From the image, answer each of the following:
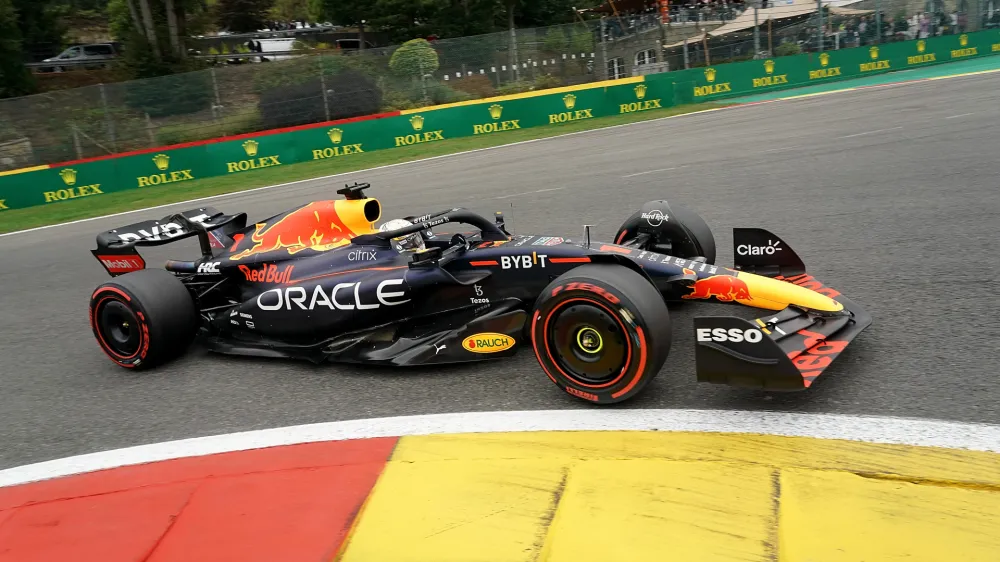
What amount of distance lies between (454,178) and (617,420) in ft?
33.8

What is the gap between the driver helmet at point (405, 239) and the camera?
5.07 m

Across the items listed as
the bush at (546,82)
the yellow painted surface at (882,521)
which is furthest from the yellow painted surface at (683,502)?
the bush at (546,82)

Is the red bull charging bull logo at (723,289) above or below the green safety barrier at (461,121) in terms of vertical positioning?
below

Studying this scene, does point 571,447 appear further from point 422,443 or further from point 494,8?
point 494,8

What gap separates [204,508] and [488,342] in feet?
6.23

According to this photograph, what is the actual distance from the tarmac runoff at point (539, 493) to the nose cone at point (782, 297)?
824mm

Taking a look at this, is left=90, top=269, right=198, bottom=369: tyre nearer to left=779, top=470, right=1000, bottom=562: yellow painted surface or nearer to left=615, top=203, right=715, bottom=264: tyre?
left=615, top=203, right=715, bottom=264: tyre

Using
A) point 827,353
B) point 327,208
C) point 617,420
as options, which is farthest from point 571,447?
point 327,208

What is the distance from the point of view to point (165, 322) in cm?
551

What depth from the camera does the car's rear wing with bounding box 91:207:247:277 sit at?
6.23m

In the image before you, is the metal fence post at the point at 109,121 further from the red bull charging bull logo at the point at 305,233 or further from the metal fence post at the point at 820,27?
the metal fence post at the point at 820,27

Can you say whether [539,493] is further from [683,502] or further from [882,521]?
[882,521]

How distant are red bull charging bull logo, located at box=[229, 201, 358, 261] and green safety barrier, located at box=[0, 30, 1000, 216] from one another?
13749mm

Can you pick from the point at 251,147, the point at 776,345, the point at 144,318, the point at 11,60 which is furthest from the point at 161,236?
the point at 11,60
